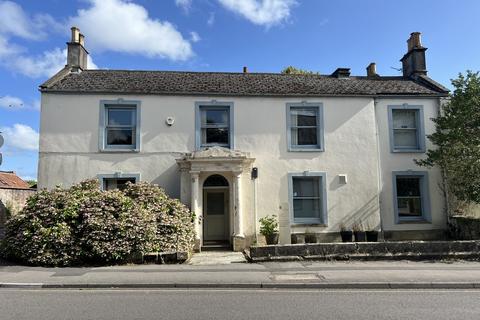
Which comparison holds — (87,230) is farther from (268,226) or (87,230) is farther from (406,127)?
(406,127)

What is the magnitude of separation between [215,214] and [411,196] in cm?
837

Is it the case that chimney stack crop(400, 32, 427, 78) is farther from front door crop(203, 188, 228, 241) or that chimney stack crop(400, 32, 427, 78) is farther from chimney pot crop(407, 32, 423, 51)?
front door crop(203, 188, 228, 241)

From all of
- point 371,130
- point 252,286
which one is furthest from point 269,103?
point 252,286

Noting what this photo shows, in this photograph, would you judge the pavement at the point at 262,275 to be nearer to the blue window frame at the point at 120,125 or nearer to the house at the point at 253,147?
the house at the point at 253,147

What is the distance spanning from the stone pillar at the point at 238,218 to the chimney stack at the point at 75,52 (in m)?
8.80

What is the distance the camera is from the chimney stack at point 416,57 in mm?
19906

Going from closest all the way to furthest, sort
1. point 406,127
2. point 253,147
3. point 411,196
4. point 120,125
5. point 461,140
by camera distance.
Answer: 1. point 461,140
2. point 120,125
3. point 253,147
4. point 411,196
5. point 406,127

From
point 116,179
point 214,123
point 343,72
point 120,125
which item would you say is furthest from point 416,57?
point 116,179

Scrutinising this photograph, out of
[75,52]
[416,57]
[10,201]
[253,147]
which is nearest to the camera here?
[253,147]

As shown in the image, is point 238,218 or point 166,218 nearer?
point 166,218

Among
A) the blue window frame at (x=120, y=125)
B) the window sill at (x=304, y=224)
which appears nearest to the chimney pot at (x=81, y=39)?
the blue window frame at (x=120, y=125)

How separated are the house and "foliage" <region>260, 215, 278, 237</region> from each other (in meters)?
0.28

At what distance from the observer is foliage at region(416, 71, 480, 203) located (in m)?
15.5

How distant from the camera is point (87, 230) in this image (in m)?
12.6
